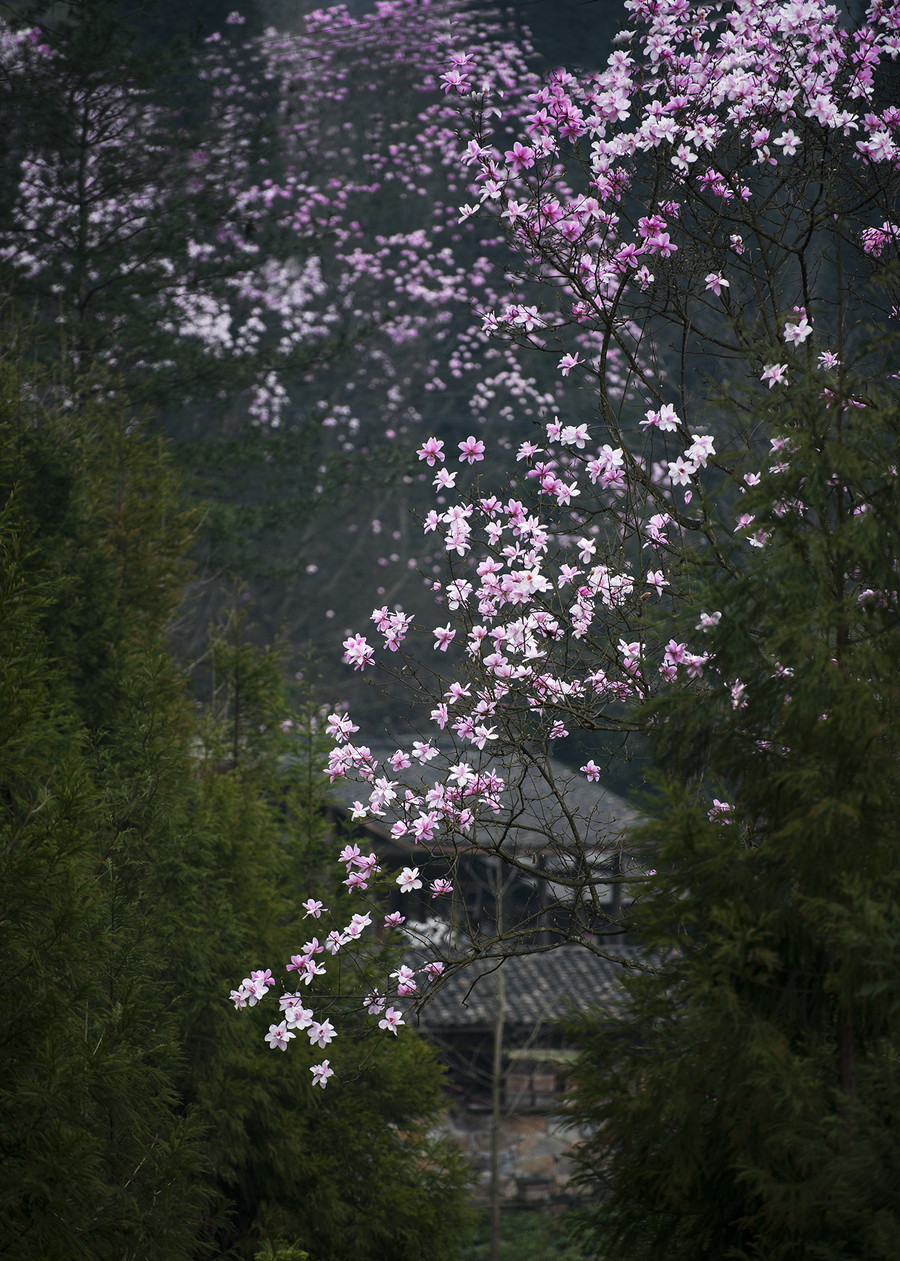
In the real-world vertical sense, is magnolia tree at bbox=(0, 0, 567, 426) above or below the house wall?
above

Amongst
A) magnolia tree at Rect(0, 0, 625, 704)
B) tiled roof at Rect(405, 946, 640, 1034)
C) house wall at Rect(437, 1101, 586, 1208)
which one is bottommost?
house wall at Rect(437, 1101, 586, 1208)

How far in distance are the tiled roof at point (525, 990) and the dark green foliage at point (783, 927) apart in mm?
13488

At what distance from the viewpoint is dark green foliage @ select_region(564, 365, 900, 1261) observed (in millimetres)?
2682

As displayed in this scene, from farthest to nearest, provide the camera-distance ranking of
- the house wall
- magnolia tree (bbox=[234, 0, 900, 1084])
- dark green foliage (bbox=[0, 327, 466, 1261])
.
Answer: the house wall
magnolia tree (bbox=[234, 0, 900, 1084])
dark green foliage (bbox=[0, 327, 466, 1261])

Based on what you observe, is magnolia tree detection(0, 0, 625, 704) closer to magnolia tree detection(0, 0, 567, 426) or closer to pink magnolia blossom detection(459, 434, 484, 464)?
magnolia tree detection(0, 0, 567, 426)

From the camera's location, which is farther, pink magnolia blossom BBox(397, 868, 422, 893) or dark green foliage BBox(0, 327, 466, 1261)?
pink magnolia blossom BBox(397, 868, 422, 893)

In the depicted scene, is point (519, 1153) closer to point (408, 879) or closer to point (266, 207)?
point (408, 879)

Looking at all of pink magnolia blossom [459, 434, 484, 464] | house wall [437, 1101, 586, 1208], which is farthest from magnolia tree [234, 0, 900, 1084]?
house wall [437, 1101, 586, 1208]

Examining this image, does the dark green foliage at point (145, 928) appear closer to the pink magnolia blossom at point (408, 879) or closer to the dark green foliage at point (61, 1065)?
the dark green foliage at point (61, 1065)

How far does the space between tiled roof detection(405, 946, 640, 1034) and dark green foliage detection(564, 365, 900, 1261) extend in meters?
13.5

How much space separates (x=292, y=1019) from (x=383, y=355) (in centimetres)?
2508

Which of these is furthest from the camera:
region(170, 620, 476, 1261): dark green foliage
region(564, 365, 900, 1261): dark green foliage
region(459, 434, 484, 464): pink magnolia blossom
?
region(170, 620, 476, 1261): dark green foliage

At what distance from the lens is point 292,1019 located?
450cm

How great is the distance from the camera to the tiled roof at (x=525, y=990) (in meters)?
16.7
